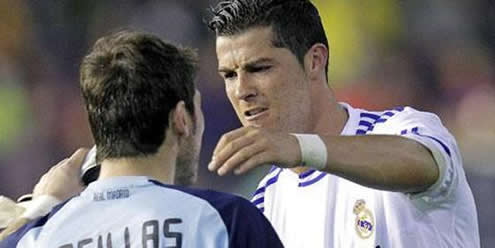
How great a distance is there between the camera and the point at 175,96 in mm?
2691

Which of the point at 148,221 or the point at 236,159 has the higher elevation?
the point at 236,159

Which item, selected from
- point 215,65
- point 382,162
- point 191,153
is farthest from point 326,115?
point 215,65

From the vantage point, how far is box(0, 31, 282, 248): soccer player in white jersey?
258 cm

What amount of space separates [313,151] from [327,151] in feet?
0.19

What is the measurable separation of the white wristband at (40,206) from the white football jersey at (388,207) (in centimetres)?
107

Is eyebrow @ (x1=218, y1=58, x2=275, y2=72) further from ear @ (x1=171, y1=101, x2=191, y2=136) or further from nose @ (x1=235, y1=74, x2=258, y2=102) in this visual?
ear @ (x1=171, y1=101, x2=191, y2=136)

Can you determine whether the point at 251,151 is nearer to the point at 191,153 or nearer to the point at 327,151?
the point at 191,153

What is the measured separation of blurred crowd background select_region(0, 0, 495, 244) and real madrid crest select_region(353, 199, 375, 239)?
14.0 feet

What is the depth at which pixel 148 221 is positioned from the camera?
2584 mm

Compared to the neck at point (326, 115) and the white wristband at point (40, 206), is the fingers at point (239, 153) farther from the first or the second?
the neck at point (326, 115)

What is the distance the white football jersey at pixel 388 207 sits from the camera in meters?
3.36

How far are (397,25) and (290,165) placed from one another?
18.4ft

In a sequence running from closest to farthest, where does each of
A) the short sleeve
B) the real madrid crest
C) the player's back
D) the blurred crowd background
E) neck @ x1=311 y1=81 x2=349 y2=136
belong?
the player's back, the short sleeve, the real madrid crest, neck @ x1=311 y1=81 x2=349 y2=136, the blurred crowd background

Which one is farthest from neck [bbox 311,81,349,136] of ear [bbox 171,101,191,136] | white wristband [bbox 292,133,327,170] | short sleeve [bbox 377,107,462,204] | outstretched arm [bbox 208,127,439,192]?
ear [bbox 171,101,191,136]
